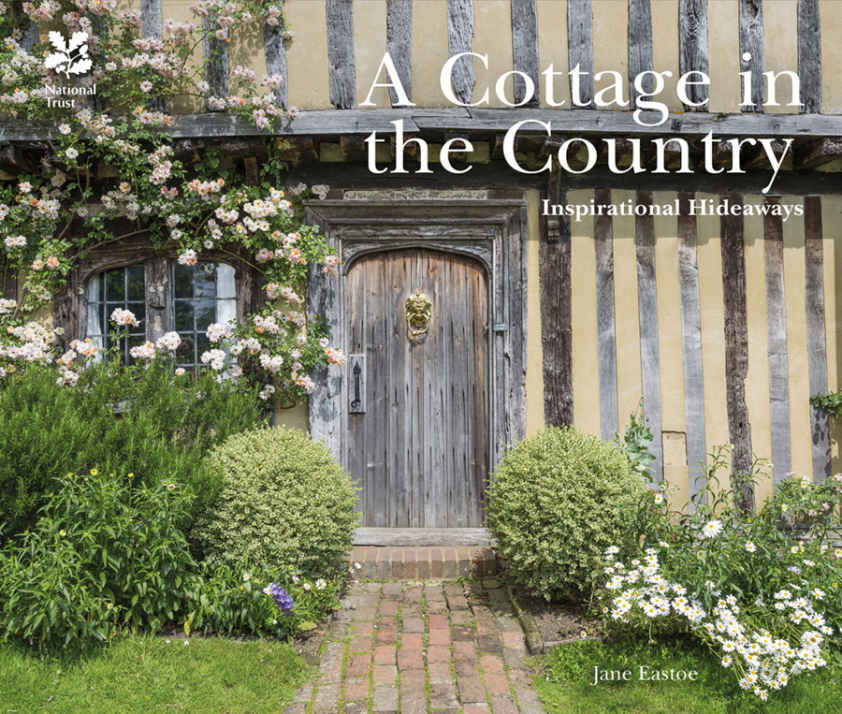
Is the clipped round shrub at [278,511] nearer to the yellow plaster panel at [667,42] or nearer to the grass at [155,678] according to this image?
the grass at [155,678]

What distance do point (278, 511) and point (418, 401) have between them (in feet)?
5.74

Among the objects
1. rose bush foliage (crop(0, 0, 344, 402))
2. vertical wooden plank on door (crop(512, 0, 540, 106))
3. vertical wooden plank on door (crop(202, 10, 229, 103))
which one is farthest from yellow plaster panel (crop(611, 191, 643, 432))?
vertical wooden plank on door (crop(202, 10, 229, 103))

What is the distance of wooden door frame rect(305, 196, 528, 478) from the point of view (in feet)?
16.2

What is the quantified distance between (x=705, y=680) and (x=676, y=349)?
2730mm

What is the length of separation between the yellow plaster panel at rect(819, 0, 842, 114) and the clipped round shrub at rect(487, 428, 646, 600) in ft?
11.3

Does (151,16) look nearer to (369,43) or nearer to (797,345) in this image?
(369,43)

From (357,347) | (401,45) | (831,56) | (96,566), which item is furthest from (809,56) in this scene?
(96,566)

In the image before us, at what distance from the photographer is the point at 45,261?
4.81 m

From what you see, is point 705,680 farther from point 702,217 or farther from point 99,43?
point 99,43

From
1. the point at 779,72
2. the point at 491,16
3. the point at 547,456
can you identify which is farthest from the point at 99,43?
the point at 779,72

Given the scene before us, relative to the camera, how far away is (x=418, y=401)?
5.08 meters

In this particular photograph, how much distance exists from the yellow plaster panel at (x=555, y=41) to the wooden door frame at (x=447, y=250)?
901 millimetres

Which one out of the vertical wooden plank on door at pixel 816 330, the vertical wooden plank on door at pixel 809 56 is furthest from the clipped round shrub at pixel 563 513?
the vertical wooden plank on door at pixel 809 56

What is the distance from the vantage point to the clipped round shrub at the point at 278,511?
3.60m
